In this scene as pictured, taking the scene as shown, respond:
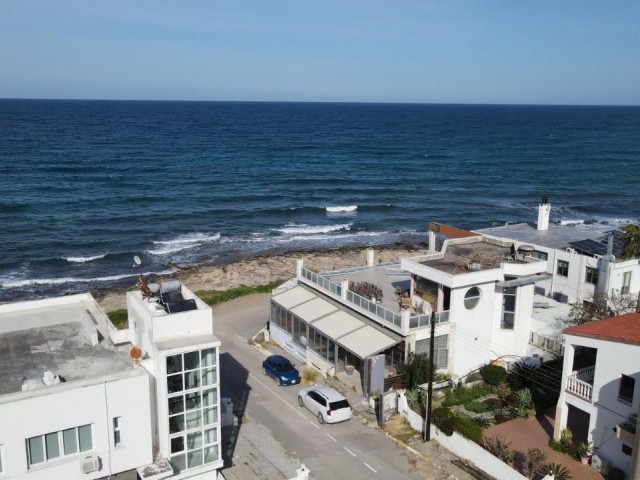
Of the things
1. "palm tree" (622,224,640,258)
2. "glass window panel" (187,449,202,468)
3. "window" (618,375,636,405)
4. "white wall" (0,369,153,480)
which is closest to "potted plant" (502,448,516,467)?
"window" (618,375,636,405)

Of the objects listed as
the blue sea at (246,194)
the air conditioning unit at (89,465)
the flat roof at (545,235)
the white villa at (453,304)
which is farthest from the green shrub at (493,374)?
Result: the blue sea at (246,194)

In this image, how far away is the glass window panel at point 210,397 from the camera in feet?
64.9

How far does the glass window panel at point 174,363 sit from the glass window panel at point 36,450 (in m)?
3.87

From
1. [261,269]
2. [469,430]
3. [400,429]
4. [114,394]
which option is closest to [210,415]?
[114,394]

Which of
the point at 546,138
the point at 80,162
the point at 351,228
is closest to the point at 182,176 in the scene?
the point at 80,162

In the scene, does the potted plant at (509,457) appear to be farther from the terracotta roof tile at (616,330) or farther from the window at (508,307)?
the window at (508,307)

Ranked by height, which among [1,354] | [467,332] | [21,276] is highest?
[1,354]

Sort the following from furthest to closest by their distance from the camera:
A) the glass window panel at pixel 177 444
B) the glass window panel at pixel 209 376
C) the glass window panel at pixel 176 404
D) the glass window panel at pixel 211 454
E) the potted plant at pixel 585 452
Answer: the potted plant at pixel 585 452
the glass window panel at pixel 211 454
the glass window panel at pixel 209 376
the glass window panel at pixel 177 444
the glass window panel at pixel 176 404

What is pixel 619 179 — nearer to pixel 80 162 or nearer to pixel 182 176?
pixel 182 176

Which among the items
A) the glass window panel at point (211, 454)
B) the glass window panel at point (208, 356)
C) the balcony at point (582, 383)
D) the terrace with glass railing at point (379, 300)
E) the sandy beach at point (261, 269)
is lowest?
the sandy beach at point (261, 269)

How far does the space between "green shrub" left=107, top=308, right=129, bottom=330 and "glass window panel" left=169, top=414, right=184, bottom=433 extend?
19827 millimetres

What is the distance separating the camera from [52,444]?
55.6ft

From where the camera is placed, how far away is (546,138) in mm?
167500

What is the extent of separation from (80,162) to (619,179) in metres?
84.0
